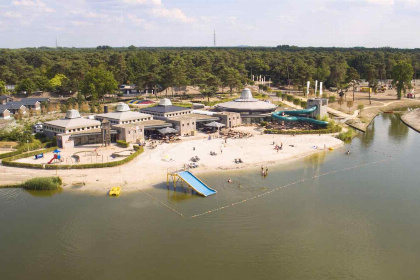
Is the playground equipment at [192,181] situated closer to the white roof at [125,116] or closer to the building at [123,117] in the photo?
the building at [123,117]

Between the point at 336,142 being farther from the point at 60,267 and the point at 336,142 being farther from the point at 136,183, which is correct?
the point at 60,267

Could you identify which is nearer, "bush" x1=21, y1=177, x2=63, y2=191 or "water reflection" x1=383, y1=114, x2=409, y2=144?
"bush" x1=21, y1=177, x2=63, y2=191

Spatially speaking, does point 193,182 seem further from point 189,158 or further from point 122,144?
point 122,144

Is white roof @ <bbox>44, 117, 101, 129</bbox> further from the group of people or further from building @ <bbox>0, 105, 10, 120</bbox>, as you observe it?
the group of people

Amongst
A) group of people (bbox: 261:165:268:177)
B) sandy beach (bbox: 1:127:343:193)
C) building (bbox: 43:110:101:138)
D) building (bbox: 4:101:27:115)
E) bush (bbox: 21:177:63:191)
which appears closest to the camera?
bush (bbox: 21:177:63:191)

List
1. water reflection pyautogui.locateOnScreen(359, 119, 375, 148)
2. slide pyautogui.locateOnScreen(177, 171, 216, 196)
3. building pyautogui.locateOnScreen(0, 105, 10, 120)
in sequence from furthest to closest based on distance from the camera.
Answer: building pyautogui.locateOnScreen(0, 105, 10, 120)
water reflection pyautogui.locateOnScreen(359, 119, 375, 148)
slide pyautogui.locateOnScreen(177, 171, 216, 196)

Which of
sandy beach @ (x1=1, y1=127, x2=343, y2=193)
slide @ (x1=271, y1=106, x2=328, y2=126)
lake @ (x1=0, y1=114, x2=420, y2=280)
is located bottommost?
lake @ (x1=0, y1=114, x2=420, y2=280)

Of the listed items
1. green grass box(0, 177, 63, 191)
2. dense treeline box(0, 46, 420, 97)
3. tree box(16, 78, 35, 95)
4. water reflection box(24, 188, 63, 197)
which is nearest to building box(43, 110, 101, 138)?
green grass box(0, 177, 63, 191)

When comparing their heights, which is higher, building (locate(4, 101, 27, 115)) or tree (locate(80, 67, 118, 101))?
tree (locate(80, 67, 118, 101))
